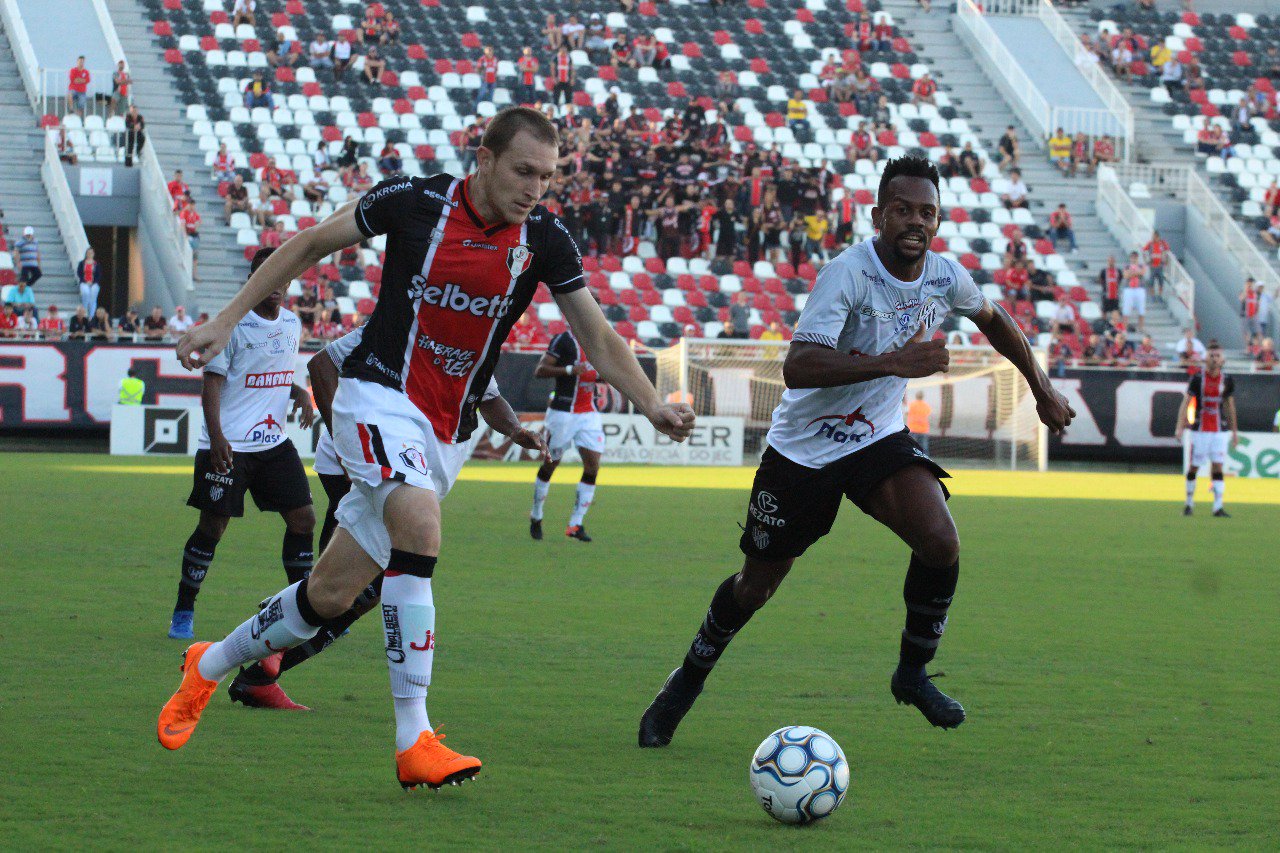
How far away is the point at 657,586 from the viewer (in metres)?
11.6

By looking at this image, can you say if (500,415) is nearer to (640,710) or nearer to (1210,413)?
(640,710)

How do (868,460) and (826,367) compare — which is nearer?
(826,367)

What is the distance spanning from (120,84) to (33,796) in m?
30.4

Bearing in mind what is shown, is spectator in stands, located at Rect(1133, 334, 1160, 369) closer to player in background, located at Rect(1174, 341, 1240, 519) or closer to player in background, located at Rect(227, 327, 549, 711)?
player in background, located at Rect(1174, 341, 1240, 519)

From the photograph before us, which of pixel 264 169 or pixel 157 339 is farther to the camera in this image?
pixel 264 169

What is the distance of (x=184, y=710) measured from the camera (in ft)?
18.5

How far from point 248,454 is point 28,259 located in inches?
895

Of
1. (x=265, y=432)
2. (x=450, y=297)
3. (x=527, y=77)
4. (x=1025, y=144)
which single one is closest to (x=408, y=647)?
(x=450, y=297)

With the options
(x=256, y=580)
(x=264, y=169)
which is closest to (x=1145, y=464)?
(x=264, y=169)

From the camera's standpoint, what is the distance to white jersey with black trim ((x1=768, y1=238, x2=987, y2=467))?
243 inches

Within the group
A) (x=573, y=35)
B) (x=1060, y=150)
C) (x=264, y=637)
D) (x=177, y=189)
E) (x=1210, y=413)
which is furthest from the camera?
(x=1060, y=150)

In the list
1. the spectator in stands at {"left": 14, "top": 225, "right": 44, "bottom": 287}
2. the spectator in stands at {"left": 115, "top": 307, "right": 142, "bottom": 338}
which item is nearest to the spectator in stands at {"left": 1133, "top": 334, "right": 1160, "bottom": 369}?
the spectator in stands at {"left": 115, "top": 307, "right": 142, "bottom": 338}

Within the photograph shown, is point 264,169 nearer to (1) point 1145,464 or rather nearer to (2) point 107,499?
(2) point 107,499

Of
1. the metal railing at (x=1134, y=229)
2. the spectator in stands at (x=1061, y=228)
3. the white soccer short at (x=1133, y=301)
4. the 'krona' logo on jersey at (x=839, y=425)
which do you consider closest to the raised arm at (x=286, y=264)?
the 'krona' logo on jersey at (x=839, y=425)
